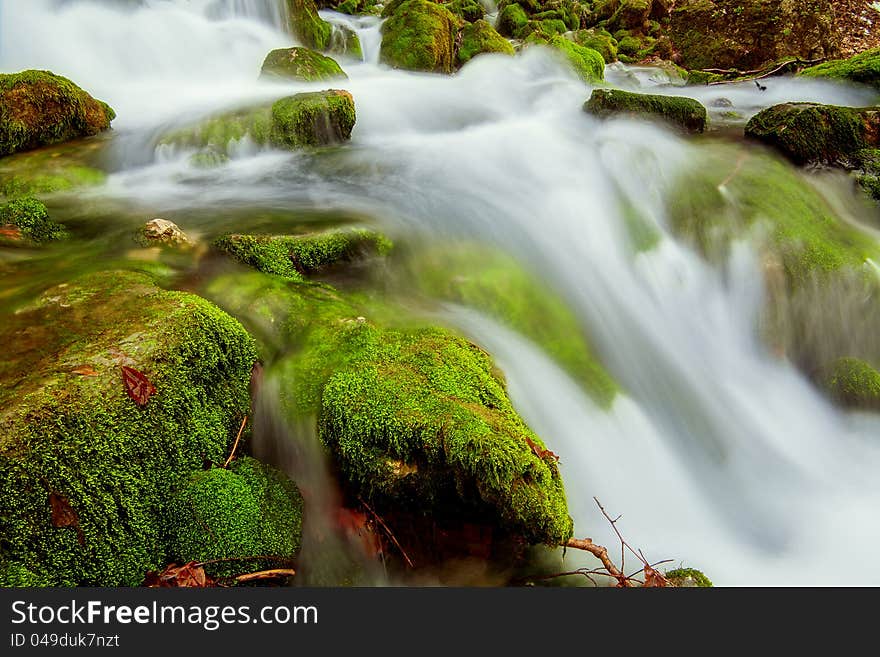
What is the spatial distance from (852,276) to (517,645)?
491 cm

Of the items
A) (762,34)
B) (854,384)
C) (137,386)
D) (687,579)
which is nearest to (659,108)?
(854,384)

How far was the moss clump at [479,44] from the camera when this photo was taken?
1356 centimetres

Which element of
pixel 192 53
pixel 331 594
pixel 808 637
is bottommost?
pixel 808 637

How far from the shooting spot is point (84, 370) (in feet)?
6.87

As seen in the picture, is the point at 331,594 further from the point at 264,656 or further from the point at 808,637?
the point at 808,637

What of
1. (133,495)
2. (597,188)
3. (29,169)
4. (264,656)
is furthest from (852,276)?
(29,169)

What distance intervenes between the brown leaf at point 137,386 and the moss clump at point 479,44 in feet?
45.4

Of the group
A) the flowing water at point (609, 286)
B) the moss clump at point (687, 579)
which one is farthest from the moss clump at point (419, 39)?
the moss clump at point (687, 579)

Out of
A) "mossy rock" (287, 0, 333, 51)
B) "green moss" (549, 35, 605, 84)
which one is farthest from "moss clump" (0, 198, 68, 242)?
"green moss" (549, 35, 605, 84)

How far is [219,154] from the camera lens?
654 centimetres

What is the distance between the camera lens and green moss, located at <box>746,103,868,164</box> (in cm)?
620

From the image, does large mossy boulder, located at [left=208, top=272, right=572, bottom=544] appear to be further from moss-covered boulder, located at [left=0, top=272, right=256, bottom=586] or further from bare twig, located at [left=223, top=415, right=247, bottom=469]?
moss-covered boulder, located at [left=0, top=272, right=256, bottom=586]

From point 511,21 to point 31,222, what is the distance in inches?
722

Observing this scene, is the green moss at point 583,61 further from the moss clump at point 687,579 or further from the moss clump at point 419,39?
the moss clump at point 687,579
